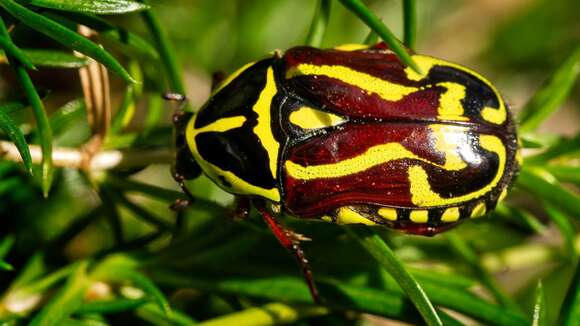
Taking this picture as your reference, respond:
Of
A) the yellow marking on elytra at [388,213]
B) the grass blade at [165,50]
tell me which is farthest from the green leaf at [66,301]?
the yellow marking on elytra at [388,213]

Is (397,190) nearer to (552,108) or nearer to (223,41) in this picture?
(552,108)

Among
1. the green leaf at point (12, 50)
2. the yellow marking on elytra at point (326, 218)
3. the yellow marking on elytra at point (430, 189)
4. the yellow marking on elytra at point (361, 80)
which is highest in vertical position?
the green leaf at point (12, 50)

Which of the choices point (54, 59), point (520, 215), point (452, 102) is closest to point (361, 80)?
point (452, 102)

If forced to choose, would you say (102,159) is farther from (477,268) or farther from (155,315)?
(477,268)

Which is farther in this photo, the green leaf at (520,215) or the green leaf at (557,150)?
the green leaf at (520,215)

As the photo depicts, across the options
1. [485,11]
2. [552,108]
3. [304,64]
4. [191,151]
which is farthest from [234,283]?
[485,11]

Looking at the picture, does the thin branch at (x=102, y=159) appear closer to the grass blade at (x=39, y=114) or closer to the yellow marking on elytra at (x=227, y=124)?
the yellow marking on elytra at (x=227, y=124)
